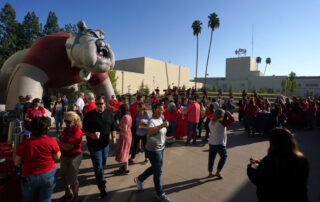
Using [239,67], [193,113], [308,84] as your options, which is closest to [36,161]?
[193,113]

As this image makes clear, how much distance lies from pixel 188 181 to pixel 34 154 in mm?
2936

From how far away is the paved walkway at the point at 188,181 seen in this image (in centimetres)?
328

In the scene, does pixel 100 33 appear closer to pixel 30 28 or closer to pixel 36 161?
pixel 36 161

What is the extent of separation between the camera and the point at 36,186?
2098mm

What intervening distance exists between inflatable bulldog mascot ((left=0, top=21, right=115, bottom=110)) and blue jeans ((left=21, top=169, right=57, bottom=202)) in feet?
17.7

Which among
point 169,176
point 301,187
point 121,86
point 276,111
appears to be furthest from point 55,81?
point 121,86

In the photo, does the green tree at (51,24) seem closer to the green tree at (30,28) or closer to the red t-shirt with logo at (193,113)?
the green tree at (30,28)

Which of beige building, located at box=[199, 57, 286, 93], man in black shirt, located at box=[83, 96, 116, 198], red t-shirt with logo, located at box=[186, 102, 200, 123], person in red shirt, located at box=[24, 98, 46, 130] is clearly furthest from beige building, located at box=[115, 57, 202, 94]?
man in black shirt, located at box=[83, 96, 116, 198]

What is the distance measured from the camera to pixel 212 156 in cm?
396

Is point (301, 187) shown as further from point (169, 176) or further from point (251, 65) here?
point (251, 65)

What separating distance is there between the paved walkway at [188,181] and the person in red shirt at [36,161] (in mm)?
1188

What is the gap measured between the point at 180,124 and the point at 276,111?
4.14 metres

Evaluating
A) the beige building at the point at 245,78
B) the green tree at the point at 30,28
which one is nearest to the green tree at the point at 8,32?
the green tree at the point at 30,28

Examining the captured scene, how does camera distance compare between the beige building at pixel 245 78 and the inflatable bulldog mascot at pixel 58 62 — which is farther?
the beige building at pixel 245 78
